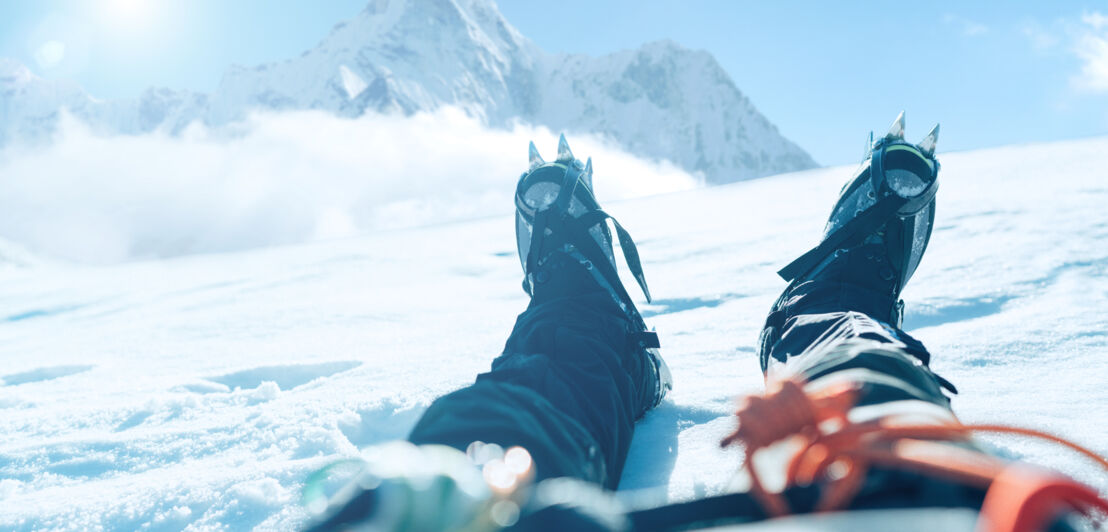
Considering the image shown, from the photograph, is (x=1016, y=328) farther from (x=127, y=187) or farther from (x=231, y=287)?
(x=127, y=187)

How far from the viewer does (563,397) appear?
940 mm

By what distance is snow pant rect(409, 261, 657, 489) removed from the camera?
0.77m

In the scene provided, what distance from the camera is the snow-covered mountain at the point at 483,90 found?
123 metres

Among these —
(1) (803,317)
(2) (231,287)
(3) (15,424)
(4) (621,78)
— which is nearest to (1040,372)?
(1) (803,317)

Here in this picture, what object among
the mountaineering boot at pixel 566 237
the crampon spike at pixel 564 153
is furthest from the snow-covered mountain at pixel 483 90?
the mountaineering boot at pixel 566 237

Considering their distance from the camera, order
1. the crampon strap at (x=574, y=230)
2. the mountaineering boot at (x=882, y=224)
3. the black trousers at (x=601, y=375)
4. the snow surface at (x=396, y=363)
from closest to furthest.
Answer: the black trousers at (x=601, y=375) < the snow surface at (x=396, y=363) < the mountaineering boot at (x=882, y=224) < the crampon strap at (x=574, y=230)

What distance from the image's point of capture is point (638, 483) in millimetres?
961

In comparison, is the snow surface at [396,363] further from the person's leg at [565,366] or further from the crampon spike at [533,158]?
the crampon spike at [533,158]

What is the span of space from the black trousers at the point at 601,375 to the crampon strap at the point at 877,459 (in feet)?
0.35

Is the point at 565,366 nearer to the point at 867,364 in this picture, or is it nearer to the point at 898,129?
the point at 867,364

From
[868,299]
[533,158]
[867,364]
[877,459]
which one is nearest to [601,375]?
[867,364]

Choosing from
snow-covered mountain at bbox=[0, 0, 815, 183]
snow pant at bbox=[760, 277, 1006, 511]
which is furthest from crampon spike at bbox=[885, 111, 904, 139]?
snow-covered mountain at bbox=[0, 0, 815, 183]

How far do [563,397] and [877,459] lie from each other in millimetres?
498

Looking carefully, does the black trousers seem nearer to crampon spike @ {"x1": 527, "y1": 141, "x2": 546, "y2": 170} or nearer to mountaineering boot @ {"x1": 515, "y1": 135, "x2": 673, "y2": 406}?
mountaineering boot @ {"x1": 515, "y1": 135, "x2": 673, "y2": 406}
